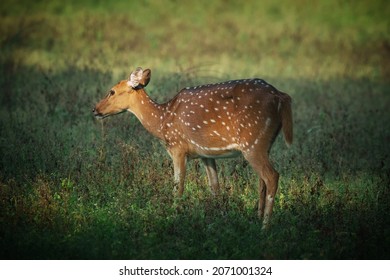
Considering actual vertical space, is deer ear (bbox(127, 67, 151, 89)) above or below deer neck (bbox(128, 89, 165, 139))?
above

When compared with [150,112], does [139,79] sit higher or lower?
higher

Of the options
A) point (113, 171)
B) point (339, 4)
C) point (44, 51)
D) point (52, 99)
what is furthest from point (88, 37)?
point (113, 171)

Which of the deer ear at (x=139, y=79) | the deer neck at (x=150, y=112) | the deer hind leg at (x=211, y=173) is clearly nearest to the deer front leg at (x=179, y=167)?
the deer hind leg at (x=211, y=173)

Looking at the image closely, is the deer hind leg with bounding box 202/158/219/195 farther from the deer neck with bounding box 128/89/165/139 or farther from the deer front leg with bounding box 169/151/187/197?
the deer neck with bounding box 128/89/165/139

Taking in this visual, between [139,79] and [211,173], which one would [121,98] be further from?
[211,173]

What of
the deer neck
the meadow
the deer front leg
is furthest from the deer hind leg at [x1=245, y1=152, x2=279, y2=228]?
the deer neck

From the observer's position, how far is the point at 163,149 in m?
11.9

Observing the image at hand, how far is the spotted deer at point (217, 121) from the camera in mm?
9305

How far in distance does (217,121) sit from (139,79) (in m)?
1.40

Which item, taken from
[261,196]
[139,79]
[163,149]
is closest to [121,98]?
[139,79]

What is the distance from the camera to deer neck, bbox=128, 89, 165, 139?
1045 centimetres

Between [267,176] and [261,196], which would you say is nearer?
[267,176]

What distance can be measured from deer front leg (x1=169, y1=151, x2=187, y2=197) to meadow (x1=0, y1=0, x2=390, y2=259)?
0.14m

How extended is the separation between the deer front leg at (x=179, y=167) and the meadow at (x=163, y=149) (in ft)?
0.47
